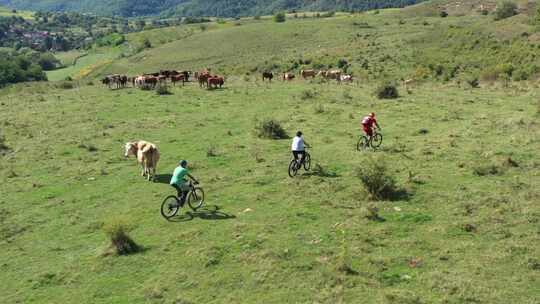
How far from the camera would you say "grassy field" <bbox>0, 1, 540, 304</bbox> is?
478 inches

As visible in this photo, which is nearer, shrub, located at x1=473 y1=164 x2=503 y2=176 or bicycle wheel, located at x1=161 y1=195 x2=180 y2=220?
bicycle wheel, located at x1=161 y1=195 x2=180 y2=220

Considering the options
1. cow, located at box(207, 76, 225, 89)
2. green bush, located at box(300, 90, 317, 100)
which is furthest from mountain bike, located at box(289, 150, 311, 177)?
cow, located at box(207, 76, 225, 89)

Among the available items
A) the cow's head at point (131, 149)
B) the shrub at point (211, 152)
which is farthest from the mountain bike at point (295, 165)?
the cow's head at point (131, 149)

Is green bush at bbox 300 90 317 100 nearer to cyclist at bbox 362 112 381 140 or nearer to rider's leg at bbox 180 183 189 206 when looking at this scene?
cyclist at bbox 362 112 381 140

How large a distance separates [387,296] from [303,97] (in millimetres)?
27258

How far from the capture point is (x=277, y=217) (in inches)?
619

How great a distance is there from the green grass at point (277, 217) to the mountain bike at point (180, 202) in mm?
375

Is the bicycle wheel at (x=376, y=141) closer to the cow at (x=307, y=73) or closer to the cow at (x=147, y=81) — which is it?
the cow at (x=147, y=81)

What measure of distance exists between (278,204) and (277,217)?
114 centimetres

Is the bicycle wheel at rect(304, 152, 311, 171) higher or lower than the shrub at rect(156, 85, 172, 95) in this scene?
lower

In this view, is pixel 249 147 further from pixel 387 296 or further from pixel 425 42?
pixel 425 42

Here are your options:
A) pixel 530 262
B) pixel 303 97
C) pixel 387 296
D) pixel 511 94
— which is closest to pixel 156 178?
pixel 387 296

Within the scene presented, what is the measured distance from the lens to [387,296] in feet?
36.5

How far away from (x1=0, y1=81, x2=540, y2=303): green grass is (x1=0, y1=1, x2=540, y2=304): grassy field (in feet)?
0.20
